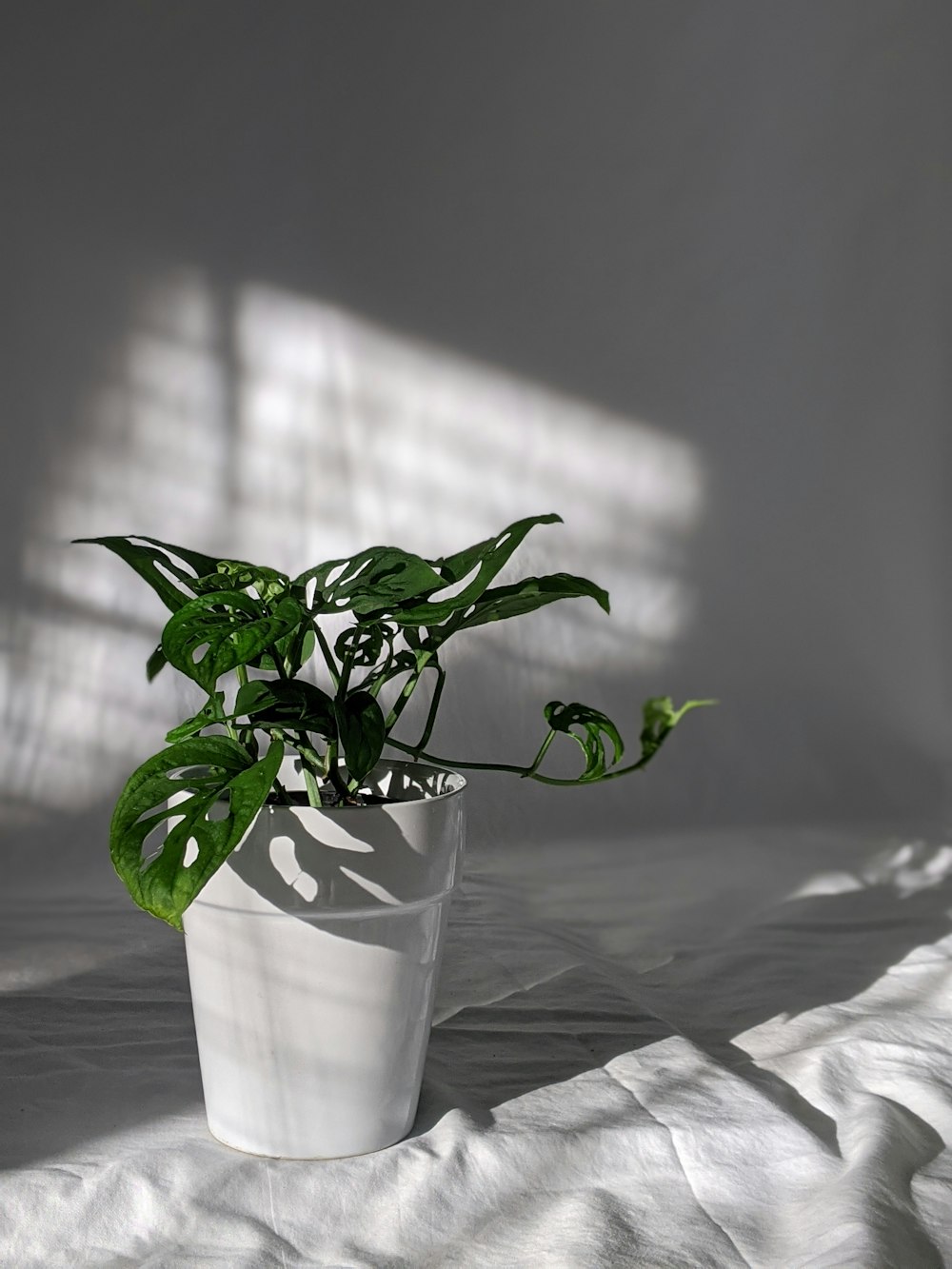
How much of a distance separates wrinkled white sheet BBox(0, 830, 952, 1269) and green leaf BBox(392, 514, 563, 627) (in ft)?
1.47

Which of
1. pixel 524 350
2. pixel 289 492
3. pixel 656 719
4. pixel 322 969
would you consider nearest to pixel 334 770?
pixel 322 969

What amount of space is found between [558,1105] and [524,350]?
56.2 inches

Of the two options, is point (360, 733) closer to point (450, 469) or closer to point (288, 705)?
point (288, 705)

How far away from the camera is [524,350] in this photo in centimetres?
225

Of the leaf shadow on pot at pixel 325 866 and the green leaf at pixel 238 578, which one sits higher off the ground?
the green leaf at pixel 238 578

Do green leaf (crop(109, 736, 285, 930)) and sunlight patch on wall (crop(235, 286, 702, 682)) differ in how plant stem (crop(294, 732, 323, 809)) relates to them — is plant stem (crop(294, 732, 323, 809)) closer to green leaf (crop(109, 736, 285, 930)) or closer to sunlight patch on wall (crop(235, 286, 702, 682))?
green leaf (crop(109, 736, 285, 930))

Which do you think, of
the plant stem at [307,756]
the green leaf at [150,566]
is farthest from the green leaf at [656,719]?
the green leaf at [150,566]

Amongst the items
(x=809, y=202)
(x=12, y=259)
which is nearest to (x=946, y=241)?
(x=809, y=202)

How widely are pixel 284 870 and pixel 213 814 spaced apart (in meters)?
0.08

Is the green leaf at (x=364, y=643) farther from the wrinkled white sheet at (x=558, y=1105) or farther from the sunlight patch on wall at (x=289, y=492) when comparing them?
the sunlight patch on wall at (x=289, y=492)

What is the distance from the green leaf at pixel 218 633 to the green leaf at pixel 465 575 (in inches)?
3.5

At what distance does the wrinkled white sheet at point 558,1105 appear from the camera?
95 cm

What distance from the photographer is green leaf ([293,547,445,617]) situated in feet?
3.10

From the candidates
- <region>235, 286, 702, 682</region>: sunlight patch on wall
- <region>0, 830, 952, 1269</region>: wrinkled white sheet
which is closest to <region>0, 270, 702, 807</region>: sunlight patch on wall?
<region>235, 286, 702, 682</region>: sunlight patch on wall
